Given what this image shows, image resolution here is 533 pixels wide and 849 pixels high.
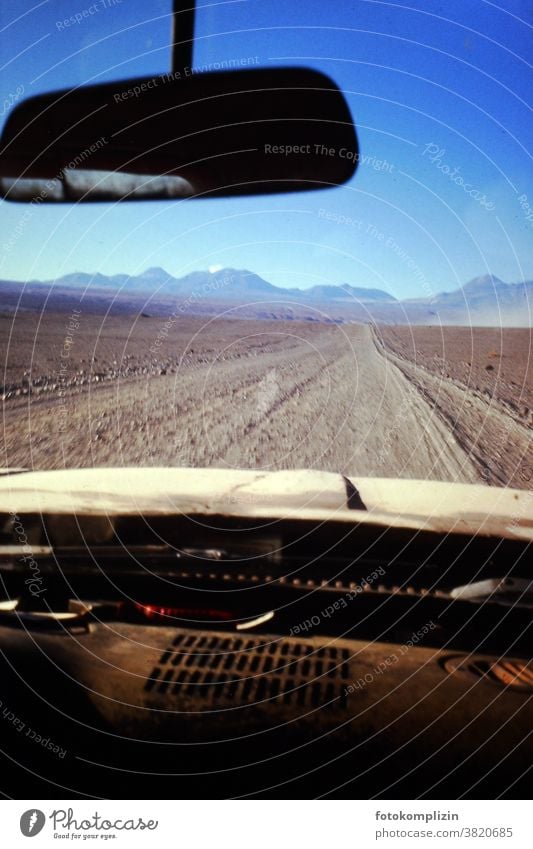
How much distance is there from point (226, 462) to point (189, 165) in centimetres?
233

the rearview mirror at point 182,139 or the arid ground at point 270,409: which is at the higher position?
the rearview mirror at point 182,139

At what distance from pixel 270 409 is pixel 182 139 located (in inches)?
159

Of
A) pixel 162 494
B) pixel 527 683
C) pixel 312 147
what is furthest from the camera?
pixel 312 147

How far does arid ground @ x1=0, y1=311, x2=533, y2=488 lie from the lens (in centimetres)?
471

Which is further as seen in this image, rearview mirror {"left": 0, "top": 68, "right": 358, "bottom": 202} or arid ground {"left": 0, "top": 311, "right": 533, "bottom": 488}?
A: arid ground {"left": 0, "top": 311, "right": 533, "bottom": 488}

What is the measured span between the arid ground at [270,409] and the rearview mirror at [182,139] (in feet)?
6.81

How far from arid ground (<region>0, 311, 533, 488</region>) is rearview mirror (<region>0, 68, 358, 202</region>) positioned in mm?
2077

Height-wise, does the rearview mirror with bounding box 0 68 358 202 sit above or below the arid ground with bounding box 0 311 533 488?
above

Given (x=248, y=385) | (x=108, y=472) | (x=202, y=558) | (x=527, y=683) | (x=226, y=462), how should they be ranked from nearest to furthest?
(x=527, y=683)
(x=202, y=558)
(x=108, y=472)
(x=226, y=462)
(x=248, y=385)

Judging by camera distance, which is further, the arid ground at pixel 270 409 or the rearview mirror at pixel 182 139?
the arid ground at pixel 270 409

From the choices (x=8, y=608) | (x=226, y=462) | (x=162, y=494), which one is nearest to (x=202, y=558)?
(x=162, y=494)

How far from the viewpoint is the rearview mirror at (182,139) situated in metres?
2.38
